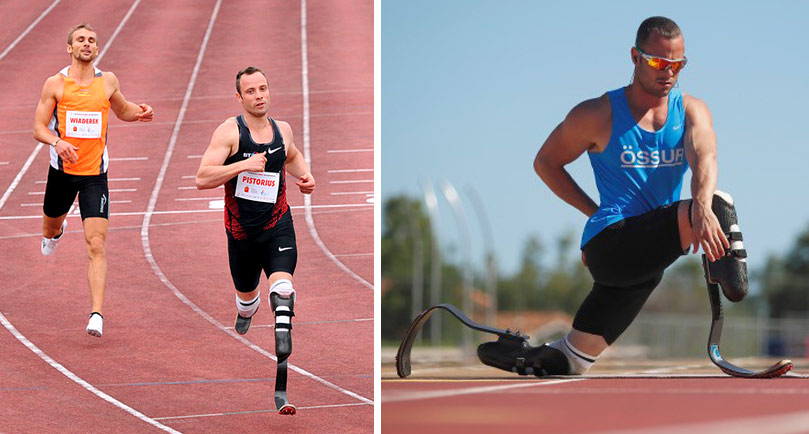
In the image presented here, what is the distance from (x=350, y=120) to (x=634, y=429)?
25.0ft

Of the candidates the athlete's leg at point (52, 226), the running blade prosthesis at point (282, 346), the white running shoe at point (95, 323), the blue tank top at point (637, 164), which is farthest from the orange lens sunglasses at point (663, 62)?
the athlete's leg at point (52, 226)

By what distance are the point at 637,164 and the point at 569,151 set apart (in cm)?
34

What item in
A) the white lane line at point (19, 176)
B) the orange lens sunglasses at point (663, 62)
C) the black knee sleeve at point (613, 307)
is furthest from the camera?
the white lane line at point (19, 176)

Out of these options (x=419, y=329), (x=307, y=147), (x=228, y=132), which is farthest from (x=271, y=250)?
(x=307, y=147)

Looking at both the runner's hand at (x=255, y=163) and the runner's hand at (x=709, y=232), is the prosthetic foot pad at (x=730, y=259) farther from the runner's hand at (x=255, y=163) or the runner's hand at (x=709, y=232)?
the runner's hand at (x=255, y=163)

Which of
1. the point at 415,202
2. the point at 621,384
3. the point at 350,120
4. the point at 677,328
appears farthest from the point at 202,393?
the point at 415,202

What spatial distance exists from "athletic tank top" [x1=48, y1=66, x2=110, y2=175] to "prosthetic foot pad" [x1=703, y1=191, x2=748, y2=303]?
152 inches

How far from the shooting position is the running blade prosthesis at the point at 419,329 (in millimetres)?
5984

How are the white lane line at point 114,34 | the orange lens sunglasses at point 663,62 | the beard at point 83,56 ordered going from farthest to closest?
the white lane line at point 114,34 < the beard at point 83,56 < the orange lens sunglasses at point 663,62

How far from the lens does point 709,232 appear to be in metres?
5.43

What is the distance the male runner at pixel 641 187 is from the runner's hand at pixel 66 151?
2947 mm

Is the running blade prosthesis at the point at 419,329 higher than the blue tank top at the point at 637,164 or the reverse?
the reverse

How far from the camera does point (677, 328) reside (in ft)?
61.7

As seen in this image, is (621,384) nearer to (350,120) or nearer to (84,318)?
(84,318)
